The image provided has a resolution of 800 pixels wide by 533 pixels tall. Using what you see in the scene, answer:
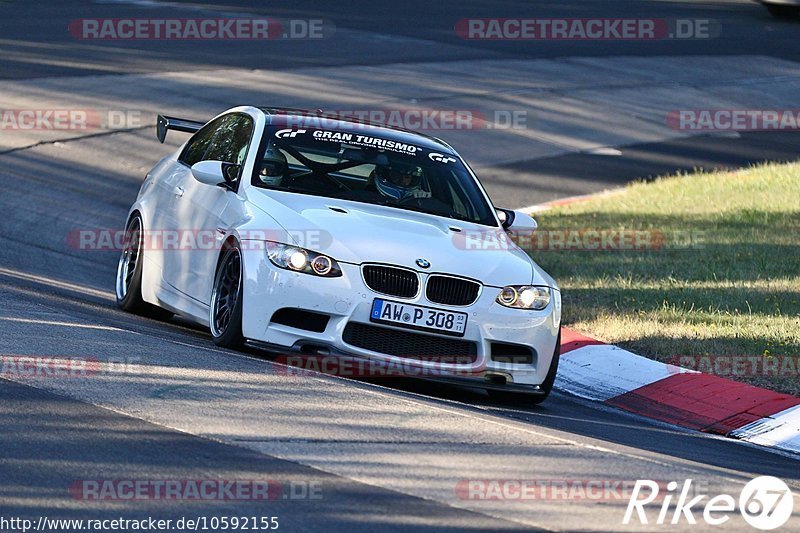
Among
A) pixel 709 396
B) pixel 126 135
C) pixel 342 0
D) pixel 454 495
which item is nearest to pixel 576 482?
pixel 454 495

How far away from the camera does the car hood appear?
8.30 m

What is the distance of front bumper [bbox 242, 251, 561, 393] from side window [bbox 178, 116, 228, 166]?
215 centimetres

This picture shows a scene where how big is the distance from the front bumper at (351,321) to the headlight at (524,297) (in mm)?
44

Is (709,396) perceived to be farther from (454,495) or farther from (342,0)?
(342,0)

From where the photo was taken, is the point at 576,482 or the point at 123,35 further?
the point at 123,35

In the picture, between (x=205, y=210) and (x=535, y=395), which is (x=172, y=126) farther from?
(x=535, y=395)

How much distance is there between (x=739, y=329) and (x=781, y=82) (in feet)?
62.0

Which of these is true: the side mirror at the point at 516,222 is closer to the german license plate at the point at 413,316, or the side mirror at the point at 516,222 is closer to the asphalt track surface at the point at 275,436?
the asphalt track surface at the point at 275,436

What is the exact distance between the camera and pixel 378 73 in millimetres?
24094

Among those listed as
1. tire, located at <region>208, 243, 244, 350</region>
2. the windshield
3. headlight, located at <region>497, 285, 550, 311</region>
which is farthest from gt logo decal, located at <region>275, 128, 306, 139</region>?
headlight, located at <region>497, 285, 550, 311</region>

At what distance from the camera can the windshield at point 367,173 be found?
9.29m

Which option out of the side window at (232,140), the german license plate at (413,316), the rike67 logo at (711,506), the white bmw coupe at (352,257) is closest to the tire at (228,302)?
the white bmw coupe at (352,257)

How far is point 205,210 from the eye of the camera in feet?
30.9

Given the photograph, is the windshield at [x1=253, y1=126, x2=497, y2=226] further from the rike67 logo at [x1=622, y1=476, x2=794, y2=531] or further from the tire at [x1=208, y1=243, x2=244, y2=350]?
the rike67 logo at [x1=622, y1=476, x2=794, y2=531]
